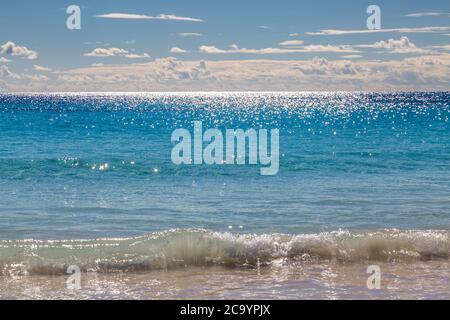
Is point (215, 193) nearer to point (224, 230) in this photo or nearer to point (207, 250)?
point (224, 230)

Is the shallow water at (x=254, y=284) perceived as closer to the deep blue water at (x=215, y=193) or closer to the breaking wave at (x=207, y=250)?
the breaking wave at (x=207, y=250)

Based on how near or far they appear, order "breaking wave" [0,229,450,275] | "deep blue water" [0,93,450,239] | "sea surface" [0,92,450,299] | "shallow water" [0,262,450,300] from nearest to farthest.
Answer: "shallow water" [0,262,450,300]
"sea surface" [0,92,450,299]
"breaking wave" [0,229,450,275]
"deep blue water" [0,93,450,239]

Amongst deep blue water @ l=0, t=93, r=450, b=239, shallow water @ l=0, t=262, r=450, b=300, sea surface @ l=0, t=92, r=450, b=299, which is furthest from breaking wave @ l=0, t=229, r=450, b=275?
deep blue water @ l=0, t=93, r=450, b=239

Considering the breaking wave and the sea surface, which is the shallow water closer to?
the sea surface

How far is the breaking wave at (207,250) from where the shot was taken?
12730 millimetres

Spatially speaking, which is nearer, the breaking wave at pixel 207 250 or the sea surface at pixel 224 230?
the sea surface at pixel 224 230

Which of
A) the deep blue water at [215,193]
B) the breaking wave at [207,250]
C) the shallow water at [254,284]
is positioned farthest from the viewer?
the deep blue water at [215,193]

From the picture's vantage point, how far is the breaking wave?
1273 cm

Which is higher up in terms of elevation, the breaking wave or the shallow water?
the breaking wave

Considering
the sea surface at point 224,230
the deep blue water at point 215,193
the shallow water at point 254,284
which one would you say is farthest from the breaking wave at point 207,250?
the deep blue water at point 215,193

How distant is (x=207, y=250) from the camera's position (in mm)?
13477

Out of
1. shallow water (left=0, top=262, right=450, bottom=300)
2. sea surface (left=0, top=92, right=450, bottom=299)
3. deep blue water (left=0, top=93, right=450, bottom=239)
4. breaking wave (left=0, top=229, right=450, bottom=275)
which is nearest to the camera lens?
shallow water (left=0, top=262, right=450, bottom=300)

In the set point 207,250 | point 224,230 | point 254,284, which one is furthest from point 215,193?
point 254,284
